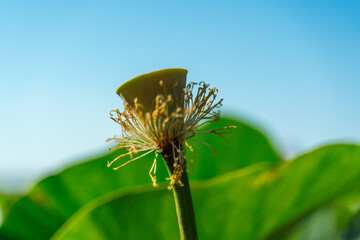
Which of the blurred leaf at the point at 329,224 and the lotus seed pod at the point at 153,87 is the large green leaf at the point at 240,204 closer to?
the blurred leaf at the point at 329,224

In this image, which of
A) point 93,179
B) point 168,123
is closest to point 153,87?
point 168,123

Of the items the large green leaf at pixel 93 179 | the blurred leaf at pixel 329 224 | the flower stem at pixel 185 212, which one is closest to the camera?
the flower stem at pixel 185 212

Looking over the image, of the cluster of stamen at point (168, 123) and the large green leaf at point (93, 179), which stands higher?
the cluster of stamen at point (168, 123)

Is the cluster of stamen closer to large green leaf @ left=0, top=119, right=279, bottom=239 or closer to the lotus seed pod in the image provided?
the lotus seed pod

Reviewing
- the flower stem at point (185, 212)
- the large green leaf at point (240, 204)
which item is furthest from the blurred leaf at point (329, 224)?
the flower stem at point (185, 212)

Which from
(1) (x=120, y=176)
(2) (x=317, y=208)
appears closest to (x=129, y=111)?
(2) (x=317, y=208)

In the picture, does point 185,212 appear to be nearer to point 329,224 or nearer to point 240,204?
point 240,204
